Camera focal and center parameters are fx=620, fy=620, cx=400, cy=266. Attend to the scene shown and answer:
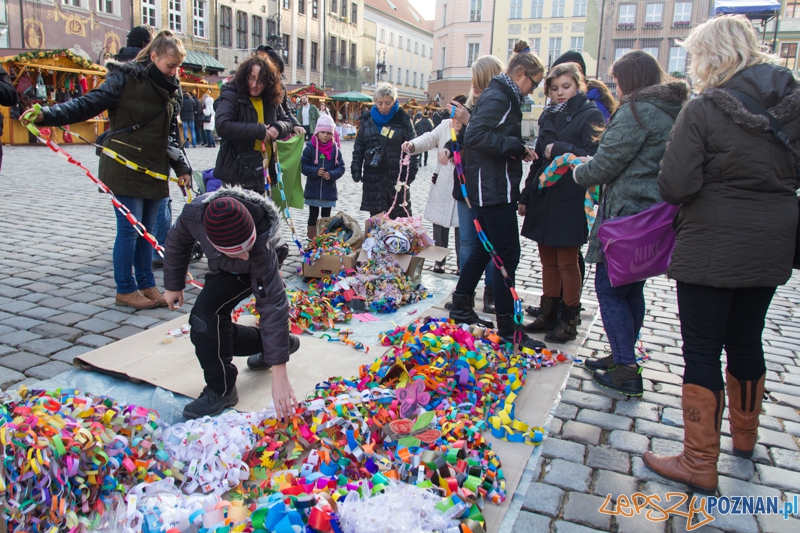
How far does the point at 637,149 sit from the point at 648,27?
5334 centimetres

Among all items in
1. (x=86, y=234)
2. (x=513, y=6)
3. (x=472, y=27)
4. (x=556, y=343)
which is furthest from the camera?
(x=472, y=27)

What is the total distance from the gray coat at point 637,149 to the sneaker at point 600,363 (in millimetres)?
979

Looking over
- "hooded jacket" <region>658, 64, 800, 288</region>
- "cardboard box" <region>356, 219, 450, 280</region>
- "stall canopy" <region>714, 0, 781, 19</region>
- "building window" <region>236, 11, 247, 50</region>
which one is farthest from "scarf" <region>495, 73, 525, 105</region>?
"building window" <region>236, 11, 247, 50</region>

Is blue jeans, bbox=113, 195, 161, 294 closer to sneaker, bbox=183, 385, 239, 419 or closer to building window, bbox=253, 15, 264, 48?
sneaker, bbox=183, 385, 239, 419

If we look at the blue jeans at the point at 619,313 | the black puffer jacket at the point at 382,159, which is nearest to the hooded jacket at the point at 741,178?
the blue jeans at the point at 619,313

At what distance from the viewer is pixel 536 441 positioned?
305cm

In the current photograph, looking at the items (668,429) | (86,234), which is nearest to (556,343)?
(668,429)

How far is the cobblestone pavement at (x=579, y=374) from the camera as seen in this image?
105 inches

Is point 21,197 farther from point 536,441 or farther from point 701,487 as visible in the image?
point 701,487

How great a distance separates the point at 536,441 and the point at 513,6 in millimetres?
57686

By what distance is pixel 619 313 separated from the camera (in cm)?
376

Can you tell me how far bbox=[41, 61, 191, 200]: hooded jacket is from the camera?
14.8 ft

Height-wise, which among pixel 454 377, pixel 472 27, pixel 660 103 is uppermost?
pixel 472 27

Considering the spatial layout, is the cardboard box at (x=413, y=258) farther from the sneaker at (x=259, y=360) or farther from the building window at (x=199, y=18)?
the building window at (x=199, y=18)
